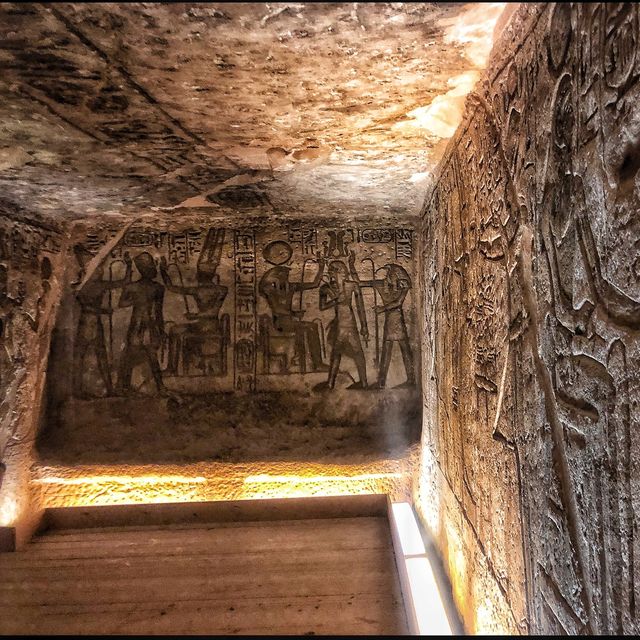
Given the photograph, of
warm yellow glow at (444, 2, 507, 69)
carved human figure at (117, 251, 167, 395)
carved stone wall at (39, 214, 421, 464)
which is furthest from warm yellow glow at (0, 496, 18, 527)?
warm yellow glow at (444, 2, 507, 69)

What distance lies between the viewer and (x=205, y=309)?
165 inches

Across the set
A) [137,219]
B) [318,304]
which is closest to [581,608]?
[318,304]

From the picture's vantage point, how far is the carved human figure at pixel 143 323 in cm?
418

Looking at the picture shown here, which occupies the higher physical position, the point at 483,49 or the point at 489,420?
the point at 483,49

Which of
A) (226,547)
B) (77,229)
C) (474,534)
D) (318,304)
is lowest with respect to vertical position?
(226,547)

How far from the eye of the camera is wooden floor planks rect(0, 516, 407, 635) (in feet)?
7.77

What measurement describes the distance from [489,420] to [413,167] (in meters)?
1.63

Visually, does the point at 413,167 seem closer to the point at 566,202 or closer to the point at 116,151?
the point at 116,151

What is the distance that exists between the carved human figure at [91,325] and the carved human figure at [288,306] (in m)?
1.23

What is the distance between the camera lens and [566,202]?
3.55ft

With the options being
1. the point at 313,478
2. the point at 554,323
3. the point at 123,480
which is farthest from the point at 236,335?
the point at 554,323

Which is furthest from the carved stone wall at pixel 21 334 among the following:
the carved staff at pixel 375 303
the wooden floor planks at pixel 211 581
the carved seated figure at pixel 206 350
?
the carved staff at pixel 375 303

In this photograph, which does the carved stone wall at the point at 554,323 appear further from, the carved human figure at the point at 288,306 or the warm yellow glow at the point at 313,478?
the carved human figure at the point at 288,306

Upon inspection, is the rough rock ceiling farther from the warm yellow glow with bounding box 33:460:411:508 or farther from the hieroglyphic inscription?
the warm yellow glow with bounding box 33:460:411:508
